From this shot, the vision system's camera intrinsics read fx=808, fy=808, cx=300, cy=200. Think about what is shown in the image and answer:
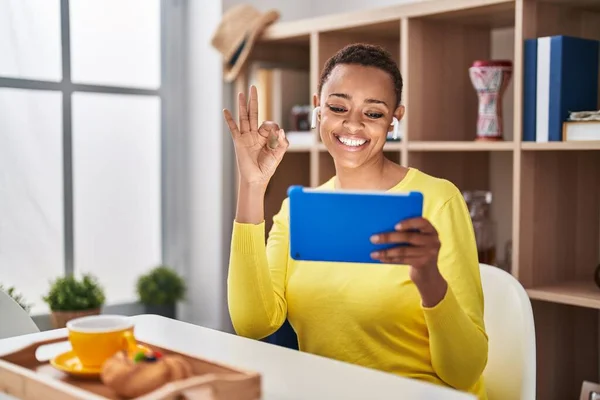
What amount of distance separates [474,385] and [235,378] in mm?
649

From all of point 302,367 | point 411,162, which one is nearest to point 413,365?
point 302,367

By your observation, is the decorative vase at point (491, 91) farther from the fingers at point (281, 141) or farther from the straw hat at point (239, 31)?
the fingers at point (281, 141)

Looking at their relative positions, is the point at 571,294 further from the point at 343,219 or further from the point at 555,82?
the point at 343,219

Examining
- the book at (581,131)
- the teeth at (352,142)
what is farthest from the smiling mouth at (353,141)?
the book at (581,131)

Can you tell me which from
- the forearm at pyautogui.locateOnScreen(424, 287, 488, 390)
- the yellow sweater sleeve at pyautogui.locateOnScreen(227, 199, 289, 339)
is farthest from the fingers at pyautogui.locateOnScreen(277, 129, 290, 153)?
the forearm at pyautogui.locateOnScreen(424, 287, 488, 390)

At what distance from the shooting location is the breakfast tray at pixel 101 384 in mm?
987

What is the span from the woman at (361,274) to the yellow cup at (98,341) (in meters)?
0.41

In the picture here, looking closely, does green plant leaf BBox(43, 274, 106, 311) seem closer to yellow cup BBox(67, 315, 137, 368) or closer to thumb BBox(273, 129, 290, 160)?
thumb BBox(273, 129, 290, 160)

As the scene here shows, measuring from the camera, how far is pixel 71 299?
9.12 feet

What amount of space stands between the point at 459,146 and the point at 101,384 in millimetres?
1477

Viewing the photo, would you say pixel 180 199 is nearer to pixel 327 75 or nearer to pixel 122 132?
pixel 122 132

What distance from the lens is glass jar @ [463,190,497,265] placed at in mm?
2418

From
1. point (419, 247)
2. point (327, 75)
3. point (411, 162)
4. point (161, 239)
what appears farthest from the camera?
point (161, 239)

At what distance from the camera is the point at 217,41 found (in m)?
2.98
